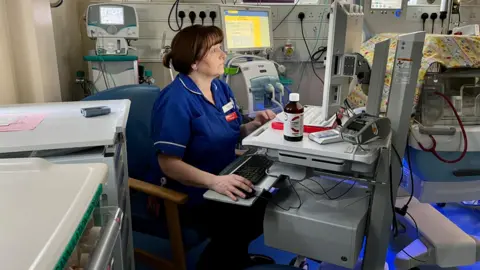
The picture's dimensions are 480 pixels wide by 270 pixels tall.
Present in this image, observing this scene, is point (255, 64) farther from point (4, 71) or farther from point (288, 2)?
point (4, 71)

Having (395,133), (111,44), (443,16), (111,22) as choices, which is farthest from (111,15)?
(443,16)

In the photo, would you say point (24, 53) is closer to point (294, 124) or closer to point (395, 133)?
point (294, 124)

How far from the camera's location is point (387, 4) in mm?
2189

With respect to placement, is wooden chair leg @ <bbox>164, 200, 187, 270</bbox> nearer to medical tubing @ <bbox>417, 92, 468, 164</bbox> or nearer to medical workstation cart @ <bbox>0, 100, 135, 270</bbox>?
medical workstation cart @ <bbox>0, 100, 135, 270</bbox>

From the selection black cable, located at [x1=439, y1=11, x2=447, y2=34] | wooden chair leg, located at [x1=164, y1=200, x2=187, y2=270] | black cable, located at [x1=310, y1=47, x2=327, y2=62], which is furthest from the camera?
black cable, located at [x1=310, y1=47, x2=327, y2=62]

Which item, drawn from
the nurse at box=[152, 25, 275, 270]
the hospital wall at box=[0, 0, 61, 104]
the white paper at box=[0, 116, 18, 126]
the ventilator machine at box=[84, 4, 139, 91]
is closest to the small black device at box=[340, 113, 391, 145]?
the nurse at box=[152, 25, 275, 270]

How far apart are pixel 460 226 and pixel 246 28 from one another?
73.2 inches

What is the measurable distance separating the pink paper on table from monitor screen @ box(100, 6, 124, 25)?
140cm

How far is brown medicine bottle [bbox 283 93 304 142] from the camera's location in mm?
1218

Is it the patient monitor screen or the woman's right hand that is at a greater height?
the patient monitor screen

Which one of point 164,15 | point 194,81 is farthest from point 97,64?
point 194,81

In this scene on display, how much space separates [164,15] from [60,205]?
265 cm

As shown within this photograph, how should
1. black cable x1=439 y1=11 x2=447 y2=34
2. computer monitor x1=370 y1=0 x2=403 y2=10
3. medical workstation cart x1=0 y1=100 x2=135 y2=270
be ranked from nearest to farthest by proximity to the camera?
1. medical workstation cart x1=0 y1=100 x2=135 y2=270
2. computer monitor x1=370 y1=0 x2=403 y2=10
3. black cable x1=439 y1=11 x2=447 y2=34

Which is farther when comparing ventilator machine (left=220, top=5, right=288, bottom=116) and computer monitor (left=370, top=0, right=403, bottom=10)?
ventilator machine (left=220, top=5, right=288, bottom=116)
